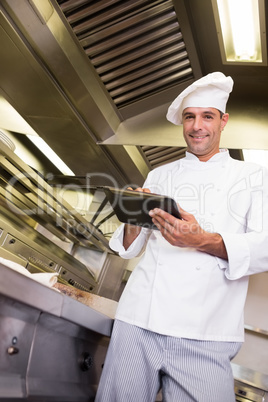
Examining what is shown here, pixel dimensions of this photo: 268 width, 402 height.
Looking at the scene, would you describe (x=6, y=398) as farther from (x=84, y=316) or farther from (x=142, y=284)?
(x=142, y=284)

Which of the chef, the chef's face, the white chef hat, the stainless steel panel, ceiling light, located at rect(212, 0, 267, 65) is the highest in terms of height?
ceiling light, located at rect(212, 0, 267, 65)

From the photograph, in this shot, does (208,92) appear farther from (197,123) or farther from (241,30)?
(241,30)

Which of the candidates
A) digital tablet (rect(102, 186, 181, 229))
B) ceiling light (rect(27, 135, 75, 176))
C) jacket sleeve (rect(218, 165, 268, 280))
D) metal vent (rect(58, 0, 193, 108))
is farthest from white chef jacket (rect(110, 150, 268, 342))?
ceiling light (rect(27, 135, 75, 176))

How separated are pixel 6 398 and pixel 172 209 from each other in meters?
0.60

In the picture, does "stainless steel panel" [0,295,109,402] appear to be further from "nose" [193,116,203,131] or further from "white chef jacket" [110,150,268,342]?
"nose" [193,116,203,131]

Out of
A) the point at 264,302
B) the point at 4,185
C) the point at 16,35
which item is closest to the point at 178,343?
the point at 264,302

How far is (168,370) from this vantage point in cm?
104

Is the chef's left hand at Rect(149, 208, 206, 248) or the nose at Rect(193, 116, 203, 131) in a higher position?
the nose at Rect(193, 116, 203, 131)

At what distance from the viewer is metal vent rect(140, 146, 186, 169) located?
2.77 metres

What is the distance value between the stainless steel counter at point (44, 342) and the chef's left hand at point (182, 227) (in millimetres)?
333

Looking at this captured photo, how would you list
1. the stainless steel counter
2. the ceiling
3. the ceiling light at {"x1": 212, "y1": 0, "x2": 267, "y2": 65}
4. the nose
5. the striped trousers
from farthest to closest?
the ceiling < the ceiling light at {"x1": 212, "y1": 0, "x2": 267, "y2": 65} < the nose < the striped trousers < the stainless steel counter

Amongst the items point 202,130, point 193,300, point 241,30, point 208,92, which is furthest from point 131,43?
point 193,300

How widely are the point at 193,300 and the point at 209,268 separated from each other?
4.2 inches

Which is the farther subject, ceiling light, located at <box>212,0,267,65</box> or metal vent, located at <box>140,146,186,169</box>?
metal vent, located at <box>140,146,186,169</box>
